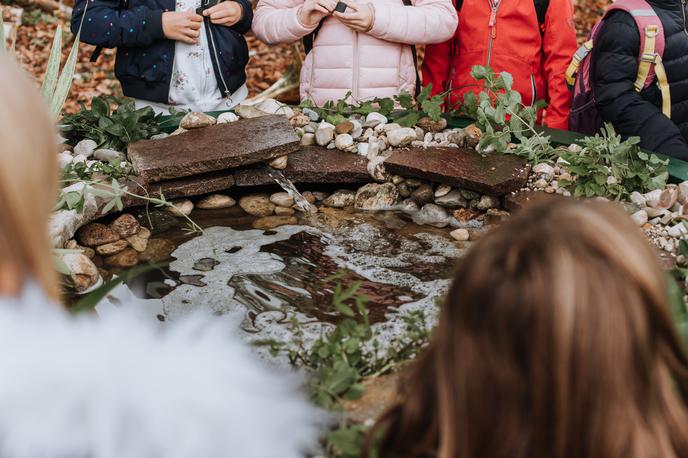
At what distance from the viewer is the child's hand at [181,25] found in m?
3.43

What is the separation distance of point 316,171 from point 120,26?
1.11 m

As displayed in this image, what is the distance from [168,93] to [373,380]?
229cm

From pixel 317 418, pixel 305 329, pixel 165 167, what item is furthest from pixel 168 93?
pixel 317 418

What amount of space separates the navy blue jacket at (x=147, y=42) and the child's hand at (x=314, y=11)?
13.0 inches

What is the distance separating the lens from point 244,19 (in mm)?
3648

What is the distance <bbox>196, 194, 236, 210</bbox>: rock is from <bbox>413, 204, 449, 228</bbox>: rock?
2.41 ft

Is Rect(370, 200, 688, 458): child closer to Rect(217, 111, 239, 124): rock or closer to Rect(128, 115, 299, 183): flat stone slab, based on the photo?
Rect(128, 115, 299, 183): flat stone slab

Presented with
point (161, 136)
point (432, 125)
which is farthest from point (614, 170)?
point (161, 136)

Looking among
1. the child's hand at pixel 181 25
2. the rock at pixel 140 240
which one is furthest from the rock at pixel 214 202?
the child's hand at pixel 181 25

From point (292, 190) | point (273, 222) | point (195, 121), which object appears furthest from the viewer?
point (195, 121)

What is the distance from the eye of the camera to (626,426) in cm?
105

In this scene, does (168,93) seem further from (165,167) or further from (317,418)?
(317,418)

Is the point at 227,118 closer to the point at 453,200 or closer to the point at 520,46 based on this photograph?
the point at 453,200

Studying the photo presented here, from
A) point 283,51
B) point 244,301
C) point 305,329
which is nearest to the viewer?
point 305,329
